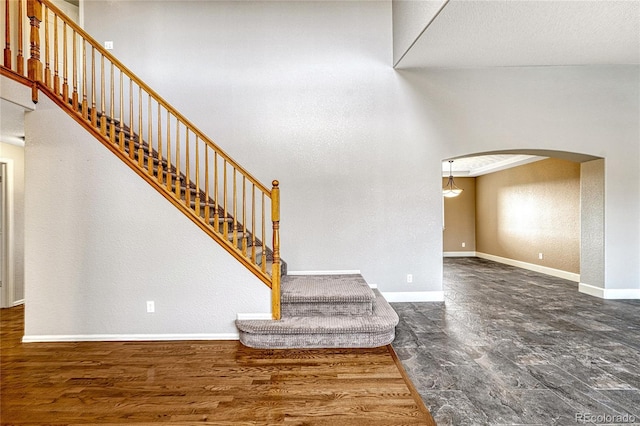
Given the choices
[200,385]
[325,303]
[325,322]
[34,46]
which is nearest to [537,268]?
[325,303]

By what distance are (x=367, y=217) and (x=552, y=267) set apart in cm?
474

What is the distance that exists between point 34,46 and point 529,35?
17.3ft

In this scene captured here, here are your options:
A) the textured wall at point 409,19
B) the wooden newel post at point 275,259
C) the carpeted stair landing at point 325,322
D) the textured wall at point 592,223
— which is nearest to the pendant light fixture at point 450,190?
the textured wall at point 592,223

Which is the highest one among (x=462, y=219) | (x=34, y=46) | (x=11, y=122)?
(x=34, y=46)

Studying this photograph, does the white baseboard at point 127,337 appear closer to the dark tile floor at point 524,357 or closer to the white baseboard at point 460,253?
the dark tile floor at point 524,357

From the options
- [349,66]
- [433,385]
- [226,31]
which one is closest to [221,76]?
[226,31]

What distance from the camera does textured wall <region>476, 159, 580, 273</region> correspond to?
613cm

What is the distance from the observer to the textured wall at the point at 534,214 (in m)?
6.13

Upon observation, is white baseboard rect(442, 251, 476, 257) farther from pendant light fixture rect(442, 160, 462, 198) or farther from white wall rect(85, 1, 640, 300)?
white wall rect(85, 1, 640, 300)

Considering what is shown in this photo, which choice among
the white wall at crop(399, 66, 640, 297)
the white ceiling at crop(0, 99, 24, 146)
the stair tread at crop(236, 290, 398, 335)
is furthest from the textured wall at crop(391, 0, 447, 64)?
the white ceiling at crop(0, 99, 24, 146)

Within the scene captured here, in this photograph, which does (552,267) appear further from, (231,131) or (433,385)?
(231,131)

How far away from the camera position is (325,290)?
11.5 ft

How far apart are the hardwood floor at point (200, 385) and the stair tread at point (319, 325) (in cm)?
18

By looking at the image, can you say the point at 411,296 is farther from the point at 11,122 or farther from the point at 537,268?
the point at 11,122
